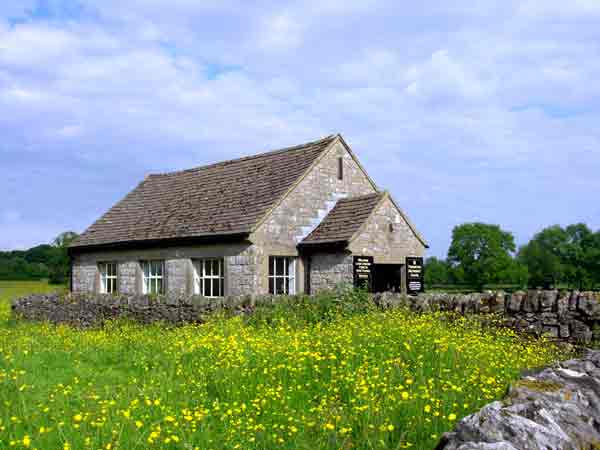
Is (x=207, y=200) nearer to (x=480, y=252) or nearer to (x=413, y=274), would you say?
(x=413, y=274)

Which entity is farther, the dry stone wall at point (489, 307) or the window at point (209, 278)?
the window at point (209, 278)

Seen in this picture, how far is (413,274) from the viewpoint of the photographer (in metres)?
20.7

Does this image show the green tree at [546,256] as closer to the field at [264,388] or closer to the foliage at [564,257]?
the foliage at [564,257]

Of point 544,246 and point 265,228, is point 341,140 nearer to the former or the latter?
point 265,228

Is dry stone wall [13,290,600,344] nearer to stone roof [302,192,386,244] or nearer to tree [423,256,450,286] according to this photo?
stone roof [302,192,386,244]

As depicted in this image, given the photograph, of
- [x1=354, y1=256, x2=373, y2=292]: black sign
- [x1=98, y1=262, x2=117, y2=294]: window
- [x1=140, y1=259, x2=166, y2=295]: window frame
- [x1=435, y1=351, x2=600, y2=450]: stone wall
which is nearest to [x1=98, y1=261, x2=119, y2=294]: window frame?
[x1=98, y1=262, x2=117, y2=294]: window

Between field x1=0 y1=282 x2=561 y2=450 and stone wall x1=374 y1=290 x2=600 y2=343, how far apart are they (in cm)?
56

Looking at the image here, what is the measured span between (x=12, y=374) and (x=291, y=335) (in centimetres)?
473

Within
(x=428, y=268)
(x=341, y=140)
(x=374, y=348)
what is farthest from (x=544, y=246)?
(x=374, y=348)

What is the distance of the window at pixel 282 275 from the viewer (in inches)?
767

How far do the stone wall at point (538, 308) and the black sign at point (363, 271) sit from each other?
5129mm

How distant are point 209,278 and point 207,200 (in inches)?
142

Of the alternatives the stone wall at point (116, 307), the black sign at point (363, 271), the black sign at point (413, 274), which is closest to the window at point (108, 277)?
the stone wall at point (116, 307)

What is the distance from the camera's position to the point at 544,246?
67625 mm
